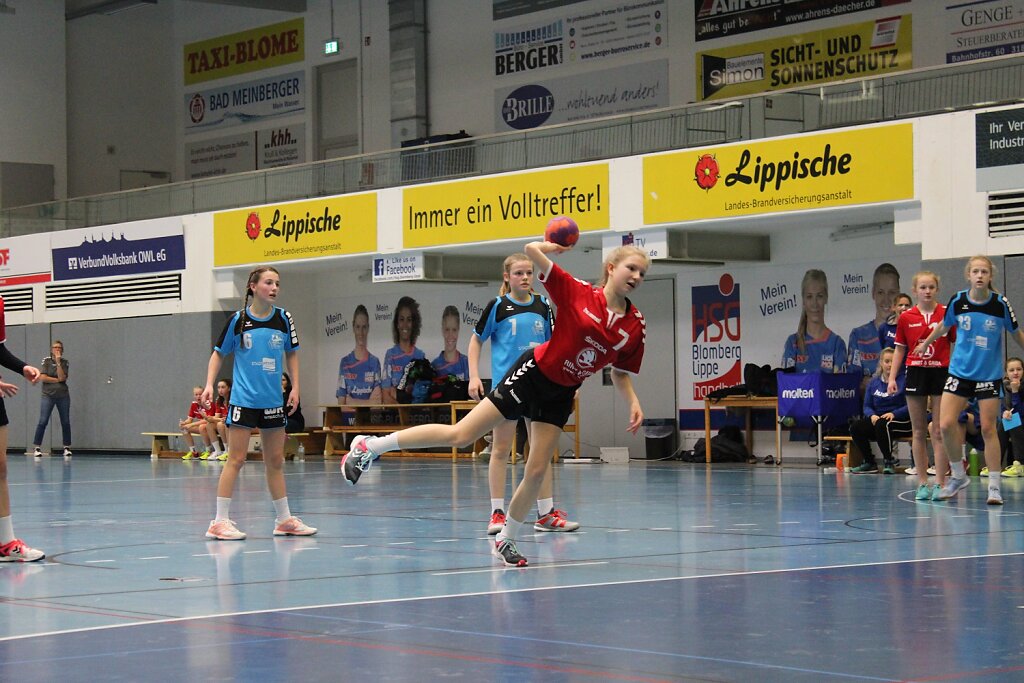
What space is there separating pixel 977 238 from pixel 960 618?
12786 millimetres

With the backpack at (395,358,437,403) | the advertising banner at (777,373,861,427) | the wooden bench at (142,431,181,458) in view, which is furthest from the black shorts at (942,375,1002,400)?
the wooden bench at (142,431,181,458)

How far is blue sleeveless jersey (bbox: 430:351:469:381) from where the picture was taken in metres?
27.0

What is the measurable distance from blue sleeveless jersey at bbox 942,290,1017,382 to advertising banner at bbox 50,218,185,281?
64.5 ft

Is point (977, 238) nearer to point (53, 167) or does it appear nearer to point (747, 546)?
point (747, 546)

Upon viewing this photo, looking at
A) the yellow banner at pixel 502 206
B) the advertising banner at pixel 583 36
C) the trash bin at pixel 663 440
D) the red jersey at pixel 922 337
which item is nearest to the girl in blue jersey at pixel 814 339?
the trash bin at pixel 663 440

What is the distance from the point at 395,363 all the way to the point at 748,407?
814 cm

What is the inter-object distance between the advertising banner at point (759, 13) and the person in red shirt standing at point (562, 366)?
18.9m

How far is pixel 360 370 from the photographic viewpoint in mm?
29031

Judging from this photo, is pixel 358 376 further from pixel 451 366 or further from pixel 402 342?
pixel 451 366

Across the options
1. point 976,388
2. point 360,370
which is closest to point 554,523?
point 976,388

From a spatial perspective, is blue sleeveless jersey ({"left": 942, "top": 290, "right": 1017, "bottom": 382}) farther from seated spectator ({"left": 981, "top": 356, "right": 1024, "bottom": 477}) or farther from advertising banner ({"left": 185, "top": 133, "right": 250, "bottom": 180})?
advertising banner ({"left": 185, "top": 133, "right": 250, "bottom": 180})

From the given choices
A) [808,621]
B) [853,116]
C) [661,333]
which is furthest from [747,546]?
[661,333]

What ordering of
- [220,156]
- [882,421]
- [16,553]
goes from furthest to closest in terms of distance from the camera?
[220,156]
[882,421]
[16,553]

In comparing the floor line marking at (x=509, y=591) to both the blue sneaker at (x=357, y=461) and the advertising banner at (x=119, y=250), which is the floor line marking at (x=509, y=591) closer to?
the blue sneaker at (x=357, y=461)
